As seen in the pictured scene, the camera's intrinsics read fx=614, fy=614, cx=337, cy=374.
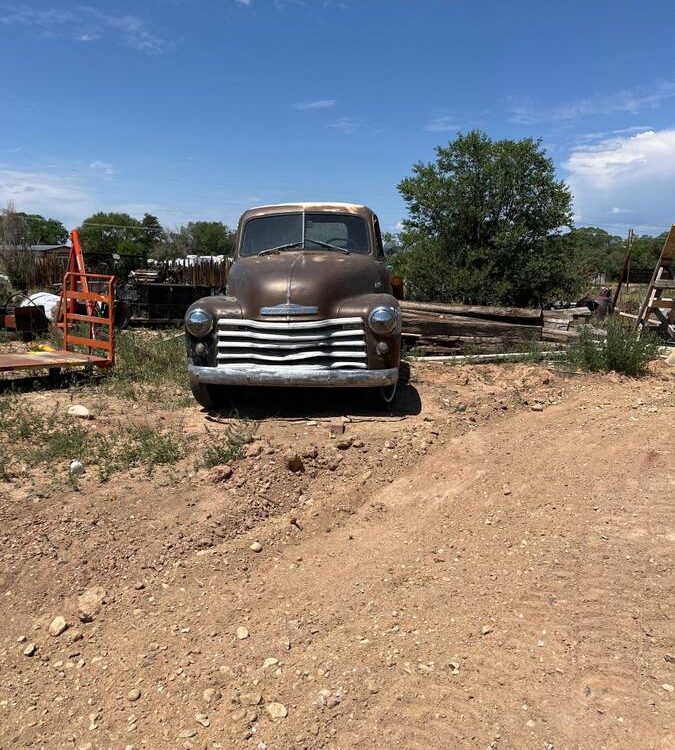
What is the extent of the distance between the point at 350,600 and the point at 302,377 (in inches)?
106

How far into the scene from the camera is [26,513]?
365 cm

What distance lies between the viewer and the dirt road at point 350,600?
7.20ft

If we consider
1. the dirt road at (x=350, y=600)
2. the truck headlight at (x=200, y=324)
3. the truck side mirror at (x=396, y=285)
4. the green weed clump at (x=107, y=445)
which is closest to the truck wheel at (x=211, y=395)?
the green weed clump at (x=107, y=445)

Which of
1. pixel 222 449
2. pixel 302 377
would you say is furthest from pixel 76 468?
pixel 302 377

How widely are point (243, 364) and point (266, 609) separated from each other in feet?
9.68

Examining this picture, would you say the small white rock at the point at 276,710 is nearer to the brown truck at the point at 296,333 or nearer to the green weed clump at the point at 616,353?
the brown truck at the point at 296,333

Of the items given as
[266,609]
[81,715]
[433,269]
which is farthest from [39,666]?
[433,269]

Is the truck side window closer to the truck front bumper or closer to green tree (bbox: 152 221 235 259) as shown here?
the truck front bumper

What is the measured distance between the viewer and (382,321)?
5.36 meters

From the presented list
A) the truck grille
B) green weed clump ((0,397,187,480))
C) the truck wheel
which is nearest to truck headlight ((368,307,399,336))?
the truck grille

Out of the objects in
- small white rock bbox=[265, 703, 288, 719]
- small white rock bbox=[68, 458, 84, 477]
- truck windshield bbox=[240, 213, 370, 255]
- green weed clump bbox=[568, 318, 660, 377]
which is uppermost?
truck windshield bbox=[240, 213, 370, 255]

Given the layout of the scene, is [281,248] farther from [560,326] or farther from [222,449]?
[560,326]

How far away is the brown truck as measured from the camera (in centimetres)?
541

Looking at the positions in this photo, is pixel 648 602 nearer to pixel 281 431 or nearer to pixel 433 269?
pixel 281 431
